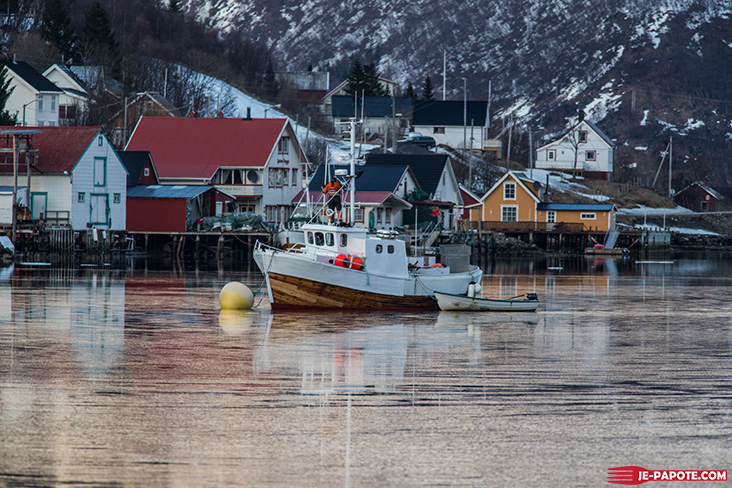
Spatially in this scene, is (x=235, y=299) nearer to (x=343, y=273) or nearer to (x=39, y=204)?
(x=343, y=273)

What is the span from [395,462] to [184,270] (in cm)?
3560

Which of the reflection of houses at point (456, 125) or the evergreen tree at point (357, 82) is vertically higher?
the evergreen tree at point (357, 82)

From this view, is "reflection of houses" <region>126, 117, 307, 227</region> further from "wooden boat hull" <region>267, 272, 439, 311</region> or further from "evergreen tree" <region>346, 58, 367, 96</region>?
"evergreen tree" <region>346, 58, 367, 96</region>

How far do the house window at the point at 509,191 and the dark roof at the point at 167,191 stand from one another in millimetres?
27276

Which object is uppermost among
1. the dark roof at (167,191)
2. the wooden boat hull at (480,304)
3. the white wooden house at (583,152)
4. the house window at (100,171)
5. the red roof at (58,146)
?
the white wooden house at (583,152)

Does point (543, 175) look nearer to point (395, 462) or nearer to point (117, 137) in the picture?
point (117, 137)

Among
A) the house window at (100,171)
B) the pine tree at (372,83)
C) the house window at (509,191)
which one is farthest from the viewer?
the pine tree at (372,83)

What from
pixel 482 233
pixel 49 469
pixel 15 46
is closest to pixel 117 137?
pixel 15 46

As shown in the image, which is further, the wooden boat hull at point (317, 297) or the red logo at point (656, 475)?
the wooden boat hull at point (317, 297)

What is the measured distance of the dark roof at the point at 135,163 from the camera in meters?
63.8

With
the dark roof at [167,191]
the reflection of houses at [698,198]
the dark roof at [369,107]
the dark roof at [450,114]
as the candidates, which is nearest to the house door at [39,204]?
the dark roof at [167,191]

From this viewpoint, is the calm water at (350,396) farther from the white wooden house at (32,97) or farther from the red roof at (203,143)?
the white wooden house at (32,97)

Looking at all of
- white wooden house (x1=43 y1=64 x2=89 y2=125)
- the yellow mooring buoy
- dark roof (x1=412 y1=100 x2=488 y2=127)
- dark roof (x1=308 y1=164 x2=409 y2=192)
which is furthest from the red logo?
dark roof (x1=412 y1=100 x2=488 y2=127)

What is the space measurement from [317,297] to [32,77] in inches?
2389
